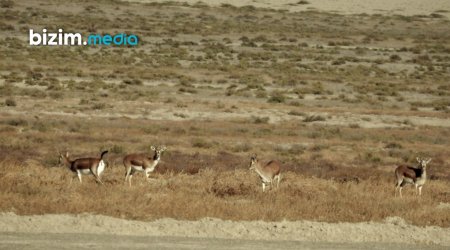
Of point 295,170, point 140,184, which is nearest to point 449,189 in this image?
point 295,170

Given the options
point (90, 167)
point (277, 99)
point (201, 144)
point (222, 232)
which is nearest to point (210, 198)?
point (222, 232)

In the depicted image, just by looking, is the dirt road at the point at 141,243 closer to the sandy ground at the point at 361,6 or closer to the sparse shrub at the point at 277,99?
the sparse shrub at the point at 277,99

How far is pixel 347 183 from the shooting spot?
21406mm

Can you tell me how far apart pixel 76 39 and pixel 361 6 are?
61.4 meters

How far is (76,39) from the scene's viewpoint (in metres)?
75.6

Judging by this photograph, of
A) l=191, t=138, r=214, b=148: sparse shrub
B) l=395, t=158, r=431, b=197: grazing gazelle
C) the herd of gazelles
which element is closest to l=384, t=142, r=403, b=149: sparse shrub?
l=191, t=138, r=214, b=148: sparse shrub

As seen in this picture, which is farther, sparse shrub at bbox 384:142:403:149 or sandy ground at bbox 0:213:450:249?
sparse shrub at bbox 384:142:403:149

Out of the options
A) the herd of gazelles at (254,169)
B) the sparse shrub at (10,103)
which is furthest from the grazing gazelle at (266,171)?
the sparse shrub at (10,103)

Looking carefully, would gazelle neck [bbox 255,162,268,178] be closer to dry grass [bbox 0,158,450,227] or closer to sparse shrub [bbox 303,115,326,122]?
dry grass [bbox 0,158,450,227]

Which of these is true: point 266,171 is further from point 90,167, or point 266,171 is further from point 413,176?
point 90,167

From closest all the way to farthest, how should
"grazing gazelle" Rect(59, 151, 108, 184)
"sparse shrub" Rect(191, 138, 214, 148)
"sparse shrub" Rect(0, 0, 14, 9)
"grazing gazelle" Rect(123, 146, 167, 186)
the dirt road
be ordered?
1. the dirt road
2. "grazing gazelle" Rect(59, 151, 108, 184)
3. "grazing gazelle" Rect(123, 146, 167, 186)
4. "sparse shrub" Rect(191, 138, 214, 148)
5. "sparse shrub" Rect(0, 0, 14, 9)

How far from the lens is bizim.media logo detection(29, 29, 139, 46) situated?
74.1 metres

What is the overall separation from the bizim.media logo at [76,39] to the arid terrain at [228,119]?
1390mm

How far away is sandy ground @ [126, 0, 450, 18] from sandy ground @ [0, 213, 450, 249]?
105 m
